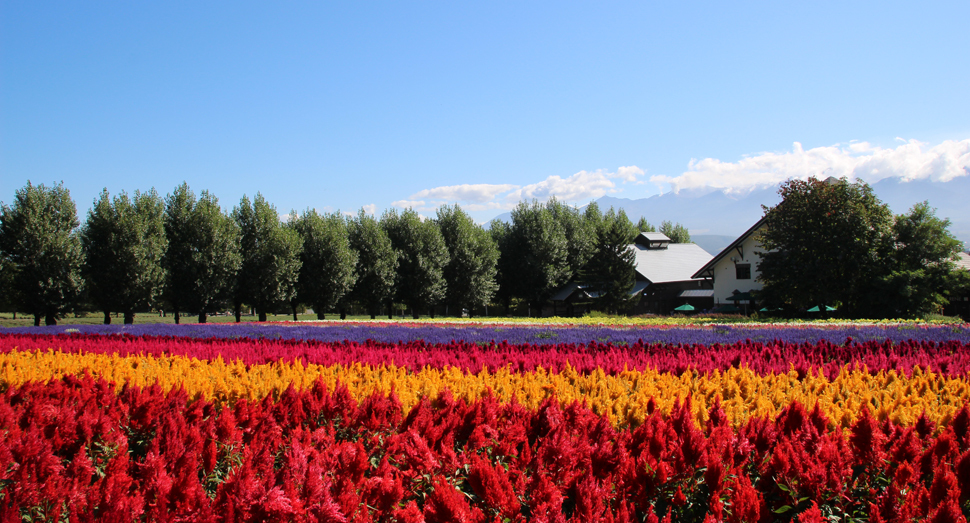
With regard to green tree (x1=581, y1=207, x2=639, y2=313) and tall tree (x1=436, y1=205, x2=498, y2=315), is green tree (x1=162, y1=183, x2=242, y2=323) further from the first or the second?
green tree (x1=581, y1=207, x2=639, y2=313)

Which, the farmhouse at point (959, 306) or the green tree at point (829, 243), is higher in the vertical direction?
the green tree at point (829, 243)

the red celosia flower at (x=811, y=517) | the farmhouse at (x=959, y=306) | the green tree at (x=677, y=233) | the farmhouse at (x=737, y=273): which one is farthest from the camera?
the green tree at (x=677, y=233)

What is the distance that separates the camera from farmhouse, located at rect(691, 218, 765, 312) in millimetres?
41188

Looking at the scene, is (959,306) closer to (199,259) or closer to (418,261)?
(418,261)

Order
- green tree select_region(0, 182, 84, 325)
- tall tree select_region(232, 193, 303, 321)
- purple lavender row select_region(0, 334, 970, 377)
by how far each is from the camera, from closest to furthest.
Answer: purple lavender row select_region(0, 334, 970, 377) < green tree select_region(0, 182, 84, 325) < tall tree select_region(232, 193, 303, 321)

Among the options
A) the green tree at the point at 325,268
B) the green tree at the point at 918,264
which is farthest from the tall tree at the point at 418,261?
the green tree at the point at 918,264

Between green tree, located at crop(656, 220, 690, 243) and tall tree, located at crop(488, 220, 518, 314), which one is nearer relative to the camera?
tall tree, located at crop(488, 220, 518, 314)

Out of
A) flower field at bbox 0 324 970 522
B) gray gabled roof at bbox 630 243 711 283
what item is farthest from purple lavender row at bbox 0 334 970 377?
gray gabled roof at bbox 630 243 711 283

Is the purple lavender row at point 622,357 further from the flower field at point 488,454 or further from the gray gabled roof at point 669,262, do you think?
the gray gabled roof at point 669,262

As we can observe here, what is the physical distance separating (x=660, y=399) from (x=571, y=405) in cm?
103

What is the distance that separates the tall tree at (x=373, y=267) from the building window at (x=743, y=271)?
83.4 feet

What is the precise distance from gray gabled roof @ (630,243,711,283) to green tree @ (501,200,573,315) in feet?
21.2

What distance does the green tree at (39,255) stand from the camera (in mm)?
31953

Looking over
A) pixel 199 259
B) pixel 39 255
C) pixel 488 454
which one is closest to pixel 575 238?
pixel 199 259
